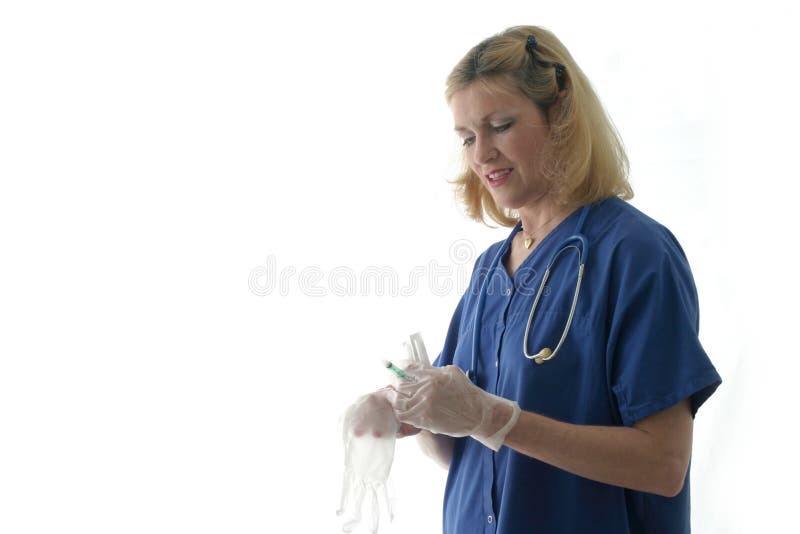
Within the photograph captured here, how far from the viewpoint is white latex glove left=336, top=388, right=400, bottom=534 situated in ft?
3.84

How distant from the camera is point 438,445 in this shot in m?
1.34

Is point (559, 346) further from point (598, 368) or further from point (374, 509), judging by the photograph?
point (374, 509)

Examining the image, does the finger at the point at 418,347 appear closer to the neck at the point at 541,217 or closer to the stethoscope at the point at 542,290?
the stethoscope at the point at 542,290

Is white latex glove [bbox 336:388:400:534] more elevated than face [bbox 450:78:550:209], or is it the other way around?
face [bbox 450:78:550:209]

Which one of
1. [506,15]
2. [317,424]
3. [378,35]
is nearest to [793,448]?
[317,424]

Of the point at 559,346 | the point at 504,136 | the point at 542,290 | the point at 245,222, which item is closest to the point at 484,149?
the point at 504,136

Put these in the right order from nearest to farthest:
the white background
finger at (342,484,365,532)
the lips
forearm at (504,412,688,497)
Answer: forearm at (504,412,688,497)
finger at (342,484,365,532)
the lips
the white background

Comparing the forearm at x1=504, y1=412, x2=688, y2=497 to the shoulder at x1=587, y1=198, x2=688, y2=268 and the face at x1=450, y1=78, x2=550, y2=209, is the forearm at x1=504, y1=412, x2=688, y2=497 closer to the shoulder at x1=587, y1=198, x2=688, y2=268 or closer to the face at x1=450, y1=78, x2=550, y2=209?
the shoulder at x1=587, y1=198, x2=688, y2=268

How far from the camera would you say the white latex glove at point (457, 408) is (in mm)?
1027

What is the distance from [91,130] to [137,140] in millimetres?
123

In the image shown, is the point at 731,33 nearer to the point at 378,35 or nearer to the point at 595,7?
the point at 595,7

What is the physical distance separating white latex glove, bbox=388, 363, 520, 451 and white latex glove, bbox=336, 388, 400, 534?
0.10 meters

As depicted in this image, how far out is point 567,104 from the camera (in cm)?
122

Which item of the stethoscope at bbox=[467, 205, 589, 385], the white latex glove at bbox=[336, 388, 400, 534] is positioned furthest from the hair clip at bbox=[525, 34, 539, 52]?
the white latex glove at bbox=[336, 388, 400, 534]
